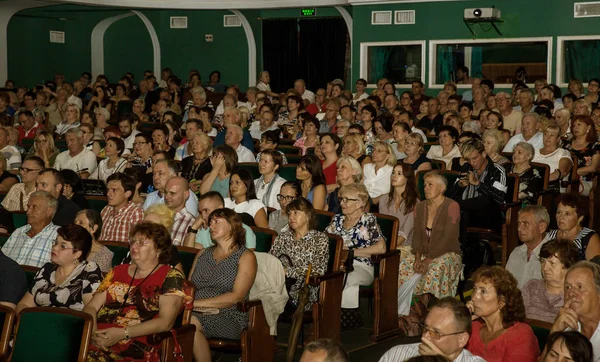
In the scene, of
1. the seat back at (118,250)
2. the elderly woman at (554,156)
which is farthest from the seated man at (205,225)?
the elderly woman at (554,156)

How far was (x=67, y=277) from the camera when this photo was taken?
4445 millimetres

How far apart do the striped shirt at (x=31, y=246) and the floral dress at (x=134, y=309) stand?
1161 mm

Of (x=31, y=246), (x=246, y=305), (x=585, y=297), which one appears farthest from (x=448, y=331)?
(x=31, y=246)

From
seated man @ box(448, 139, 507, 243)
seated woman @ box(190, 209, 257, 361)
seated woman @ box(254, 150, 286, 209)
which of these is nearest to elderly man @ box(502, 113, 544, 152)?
seated man @ box(448, 139, 507, 243)

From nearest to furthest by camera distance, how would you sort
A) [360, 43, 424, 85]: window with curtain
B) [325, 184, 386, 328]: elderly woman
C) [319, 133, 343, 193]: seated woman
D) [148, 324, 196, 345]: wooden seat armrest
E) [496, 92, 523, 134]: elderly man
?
Result: [148, 324, 196, 345]: wooden seat armrest, [325, 184, 386, 328]: elderly woman, [319, 133, 343, 193]: seated woman, [496, 92, 523, 134]: elderly man, [360, 43, 424, 85]: window with curtain

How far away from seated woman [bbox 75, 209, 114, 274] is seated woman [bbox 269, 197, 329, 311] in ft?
3.20

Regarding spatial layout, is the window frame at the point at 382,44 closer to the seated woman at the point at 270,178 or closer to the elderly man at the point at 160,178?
the seated woman at the point at 270,178

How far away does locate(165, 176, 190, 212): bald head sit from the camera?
5.90 metres

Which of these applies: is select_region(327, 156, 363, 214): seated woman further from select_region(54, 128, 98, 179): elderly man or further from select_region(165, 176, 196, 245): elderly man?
select_region(54, 128, 98, 179): elderly man

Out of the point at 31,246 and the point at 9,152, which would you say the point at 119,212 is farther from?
the point at 9,152

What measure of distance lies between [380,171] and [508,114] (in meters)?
3.76

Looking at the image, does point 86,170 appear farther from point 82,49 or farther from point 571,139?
point 82,49

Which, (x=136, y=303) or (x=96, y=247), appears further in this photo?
(x=96, y=247)

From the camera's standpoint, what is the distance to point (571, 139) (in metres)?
8.91
